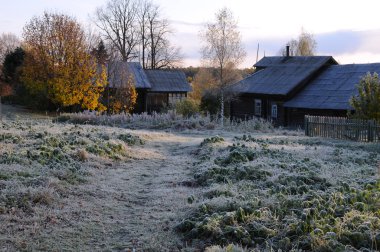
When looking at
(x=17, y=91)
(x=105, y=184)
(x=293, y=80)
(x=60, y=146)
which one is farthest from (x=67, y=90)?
(x=105, y=184)

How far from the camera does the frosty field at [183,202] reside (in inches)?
226

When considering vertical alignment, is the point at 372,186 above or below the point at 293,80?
below

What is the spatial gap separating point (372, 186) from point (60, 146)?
26.7 ft

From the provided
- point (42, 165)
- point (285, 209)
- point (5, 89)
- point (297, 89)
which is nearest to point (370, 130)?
point (285, 209)

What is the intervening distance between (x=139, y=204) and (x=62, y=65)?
2661cm

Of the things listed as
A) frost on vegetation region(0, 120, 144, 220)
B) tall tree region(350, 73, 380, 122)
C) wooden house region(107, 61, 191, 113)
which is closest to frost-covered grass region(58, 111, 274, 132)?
tall tree region(350, 73, 380, 122)

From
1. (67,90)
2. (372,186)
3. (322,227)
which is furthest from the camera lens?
(67,90)

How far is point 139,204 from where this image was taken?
8039mm

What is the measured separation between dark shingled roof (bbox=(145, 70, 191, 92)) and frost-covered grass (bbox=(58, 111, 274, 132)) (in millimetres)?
12692

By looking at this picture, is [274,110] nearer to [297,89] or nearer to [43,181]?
[297,89]

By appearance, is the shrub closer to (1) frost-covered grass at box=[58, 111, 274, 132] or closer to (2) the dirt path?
(1) frost-covered grass at box=[58, 111, 274, 132]

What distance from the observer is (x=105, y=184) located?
30.6 feet

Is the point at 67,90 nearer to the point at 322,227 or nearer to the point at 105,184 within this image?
the point at 105,184

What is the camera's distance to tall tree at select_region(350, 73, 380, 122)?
2050 cm
